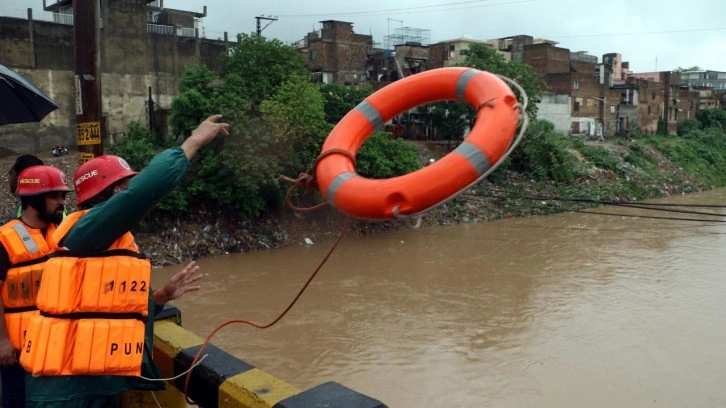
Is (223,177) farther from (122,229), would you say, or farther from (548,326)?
(122,229)

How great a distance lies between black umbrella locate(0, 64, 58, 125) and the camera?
131 inches

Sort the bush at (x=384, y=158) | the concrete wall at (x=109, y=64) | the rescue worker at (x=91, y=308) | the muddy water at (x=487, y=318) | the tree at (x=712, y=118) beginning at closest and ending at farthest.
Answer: the rescue worker at (x=91, y=308) < the muddy water at (x=487, y=318) < the bush at (x=384, y=158) < the concrete wall at (x=109, y=64) < the tree at (x=712, y=118)

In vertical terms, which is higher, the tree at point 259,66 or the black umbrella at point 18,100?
the tree at point 259,66

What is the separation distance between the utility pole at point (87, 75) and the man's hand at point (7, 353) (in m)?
1.75

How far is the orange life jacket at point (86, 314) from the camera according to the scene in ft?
6.08

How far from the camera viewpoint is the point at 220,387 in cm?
246

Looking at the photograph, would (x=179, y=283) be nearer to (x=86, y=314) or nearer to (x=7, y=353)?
(x=86, y=314)

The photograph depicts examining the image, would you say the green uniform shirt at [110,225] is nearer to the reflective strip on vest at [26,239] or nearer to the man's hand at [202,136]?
the man's hand at [202,136]

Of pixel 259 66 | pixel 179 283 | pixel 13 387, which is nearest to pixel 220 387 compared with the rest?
pixel 179 283

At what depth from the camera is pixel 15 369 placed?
247 cm

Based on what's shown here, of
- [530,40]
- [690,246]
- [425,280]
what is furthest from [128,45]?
[530,40]

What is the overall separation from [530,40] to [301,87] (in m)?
23.0

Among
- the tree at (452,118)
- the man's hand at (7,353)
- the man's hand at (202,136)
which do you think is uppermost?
the tree at (452,118)

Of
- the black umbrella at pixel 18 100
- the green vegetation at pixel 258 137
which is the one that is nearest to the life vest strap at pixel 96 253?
the black umbrella at pixel 18 100
